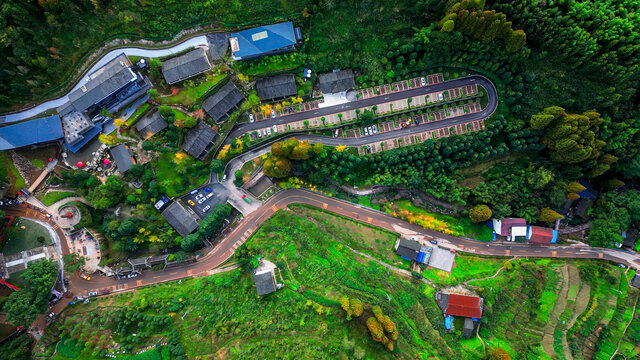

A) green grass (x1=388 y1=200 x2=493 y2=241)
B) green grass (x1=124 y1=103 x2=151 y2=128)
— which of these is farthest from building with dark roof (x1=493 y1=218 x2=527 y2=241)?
green grass (x1=124 y1=103 x2=151 y2=128)

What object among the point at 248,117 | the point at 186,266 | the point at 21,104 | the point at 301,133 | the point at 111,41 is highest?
the point at 111,41

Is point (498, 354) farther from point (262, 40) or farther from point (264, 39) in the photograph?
point (262, 40)

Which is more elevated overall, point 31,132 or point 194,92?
point 194,92

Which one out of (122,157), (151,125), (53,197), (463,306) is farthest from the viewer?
(151,125)

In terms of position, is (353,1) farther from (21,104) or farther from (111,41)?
(21,104)

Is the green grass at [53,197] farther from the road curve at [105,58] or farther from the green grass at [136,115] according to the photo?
the green grass at [136,115]

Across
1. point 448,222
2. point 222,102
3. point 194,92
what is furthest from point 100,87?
point 448,222

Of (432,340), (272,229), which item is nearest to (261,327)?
(272,229)
